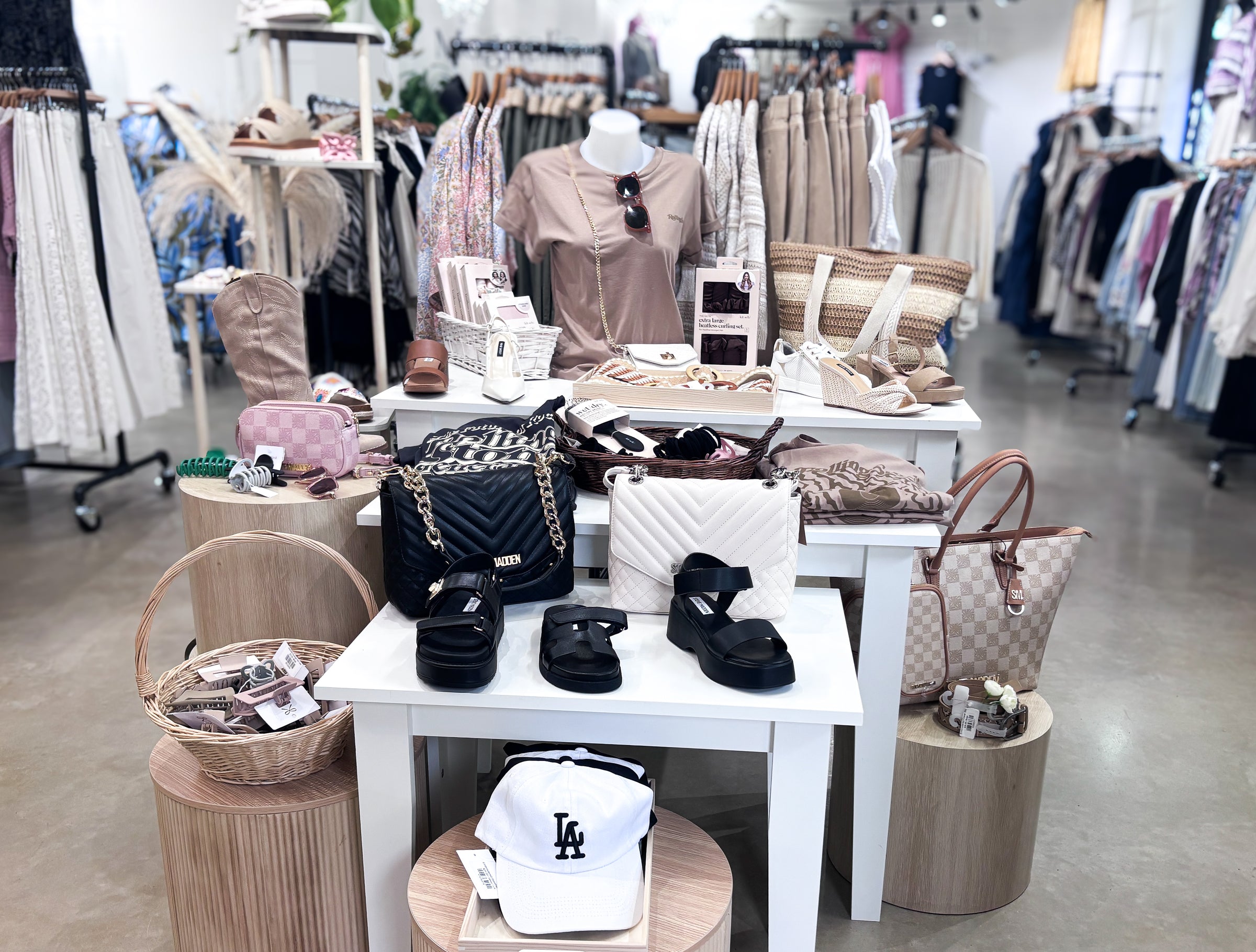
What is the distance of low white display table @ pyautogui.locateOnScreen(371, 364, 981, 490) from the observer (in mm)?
2172

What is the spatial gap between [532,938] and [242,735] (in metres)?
0.61

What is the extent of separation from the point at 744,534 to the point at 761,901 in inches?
32.7

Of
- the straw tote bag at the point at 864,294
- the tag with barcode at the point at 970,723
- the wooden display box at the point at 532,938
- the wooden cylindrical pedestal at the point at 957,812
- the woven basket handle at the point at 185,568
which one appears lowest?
the wooden cylindrical pedestal at the point at 957,812

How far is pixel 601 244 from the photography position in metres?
2.65

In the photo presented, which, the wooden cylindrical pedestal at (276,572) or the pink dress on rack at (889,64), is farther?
the pink dress on rack at (889,64)

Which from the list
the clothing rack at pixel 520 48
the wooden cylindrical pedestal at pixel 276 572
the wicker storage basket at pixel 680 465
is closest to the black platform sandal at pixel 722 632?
the wicker storage basket at pixel 680 465

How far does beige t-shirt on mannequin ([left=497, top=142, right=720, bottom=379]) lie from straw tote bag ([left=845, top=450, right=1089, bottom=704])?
1.00 m

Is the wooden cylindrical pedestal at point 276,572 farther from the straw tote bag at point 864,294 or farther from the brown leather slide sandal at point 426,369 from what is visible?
the straw tote bag at point 864,294

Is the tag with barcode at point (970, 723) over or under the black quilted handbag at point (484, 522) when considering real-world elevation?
under

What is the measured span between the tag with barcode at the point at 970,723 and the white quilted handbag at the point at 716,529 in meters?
0.48

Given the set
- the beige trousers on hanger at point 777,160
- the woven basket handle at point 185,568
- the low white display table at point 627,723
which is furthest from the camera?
the beige trousers on hanger at point 777,160

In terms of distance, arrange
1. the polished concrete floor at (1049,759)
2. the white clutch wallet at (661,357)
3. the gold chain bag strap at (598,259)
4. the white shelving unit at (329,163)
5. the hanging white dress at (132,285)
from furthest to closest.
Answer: the hanging white dress at (132,285)
the white shelving unit at (329,163)
the gold chain bag strap at (598,259)
the white clutch wallet at (661,357)
the polished concrete floor at (1049,759)

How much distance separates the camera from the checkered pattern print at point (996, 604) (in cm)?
196

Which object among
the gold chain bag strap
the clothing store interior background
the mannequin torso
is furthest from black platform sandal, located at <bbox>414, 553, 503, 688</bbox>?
the mannequin torso
